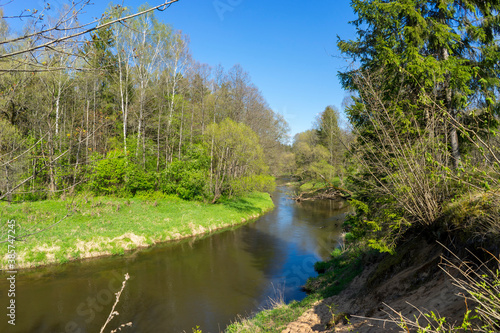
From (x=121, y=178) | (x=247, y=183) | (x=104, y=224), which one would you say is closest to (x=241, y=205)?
(x=247, y=183)

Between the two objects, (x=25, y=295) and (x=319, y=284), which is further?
(x=319, y=284)

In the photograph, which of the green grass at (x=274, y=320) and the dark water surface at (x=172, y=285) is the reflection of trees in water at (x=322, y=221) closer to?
the dark water surface at (x=172, y=285)

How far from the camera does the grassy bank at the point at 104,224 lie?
40.1 feet

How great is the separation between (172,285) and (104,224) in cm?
697

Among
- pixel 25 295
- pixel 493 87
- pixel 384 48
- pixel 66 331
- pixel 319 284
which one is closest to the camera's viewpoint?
pixel 384 48

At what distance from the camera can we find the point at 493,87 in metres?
8.35

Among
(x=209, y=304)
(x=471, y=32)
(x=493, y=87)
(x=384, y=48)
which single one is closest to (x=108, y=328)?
(x=209, y=304)

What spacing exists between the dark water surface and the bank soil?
10.7 feet

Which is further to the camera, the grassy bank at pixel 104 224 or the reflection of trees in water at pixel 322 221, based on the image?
the reflection of trees in water at pixel 322 221

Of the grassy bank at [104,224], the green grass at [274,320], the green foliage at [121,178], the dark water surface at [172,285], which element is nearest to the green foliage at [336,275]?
the dark water surface at [172,285]

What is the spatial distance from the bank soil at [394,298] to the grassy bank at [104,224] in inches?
368

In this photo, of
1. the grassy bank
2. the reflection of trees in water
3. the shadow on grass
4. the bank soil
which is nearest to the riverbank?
the bank soil

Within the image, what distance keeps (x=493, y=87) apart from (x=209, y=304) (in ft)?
40.1

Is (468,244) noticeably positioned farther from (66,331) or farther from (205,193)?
(205,193)
